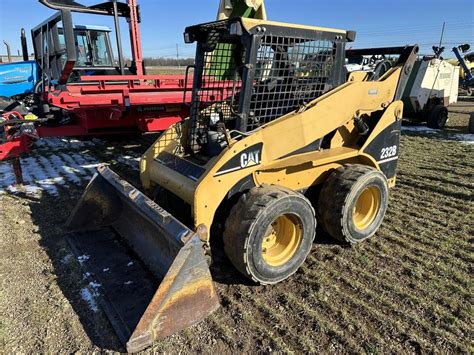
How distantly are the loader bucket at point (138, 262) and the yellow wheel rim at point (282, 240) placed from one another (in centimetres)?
71

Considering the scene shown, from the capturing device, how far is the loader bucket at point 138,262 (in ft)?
8.11

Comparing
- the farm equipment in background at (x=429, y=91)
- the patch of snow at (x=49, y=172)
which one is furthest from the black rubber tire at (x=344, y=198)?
the farm equipment in background at (x=429, y=91)

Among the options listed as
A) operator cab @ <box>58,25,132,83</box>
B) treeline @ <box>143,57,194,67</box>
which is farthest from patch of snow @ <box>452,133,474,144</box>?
treeline @ <box>143,57,194,67</box>

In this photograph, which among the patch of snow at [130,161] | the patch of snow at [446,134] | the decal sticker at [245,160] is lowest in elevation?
the patch of snow at [130,161]

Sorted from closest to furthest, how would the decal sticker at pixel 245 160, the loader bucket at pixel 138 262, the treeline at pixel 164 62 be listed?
the loader bucket at pixel 138 262
the decal sticker at pixel 245 160
the treeline at pixel 164 62

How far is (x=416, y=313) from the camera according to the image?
110 inches

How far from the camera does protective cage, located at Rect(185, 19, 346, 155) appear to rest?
10.3ft

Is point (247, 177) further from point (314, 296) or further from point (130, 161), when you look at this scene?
point (130, 161)

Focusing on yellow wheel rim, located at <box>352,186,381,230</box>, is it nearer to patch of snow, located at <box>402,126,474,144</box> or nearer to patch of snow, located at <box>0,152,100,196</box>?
patch of snow, located at <box>0,152,100,196</box>

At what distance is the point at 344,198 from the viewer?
3504 mm

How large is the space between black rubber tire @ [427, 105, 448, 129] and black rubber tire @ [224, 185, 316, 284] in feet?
28.7

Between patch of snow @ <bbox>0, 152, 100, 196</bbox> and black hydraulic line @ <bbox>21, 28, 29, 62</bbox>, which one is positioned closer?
patch of snow @ <bbox>0, 152, 100, 196</bbox>

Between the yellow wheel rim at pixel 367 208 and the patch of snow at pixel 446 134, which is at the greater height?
the yellow wheel rim at pixel 367 208

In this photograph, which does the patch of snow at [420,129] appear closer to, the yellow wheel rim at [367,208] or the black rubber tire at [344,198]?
the yellow wheel rim at [367,208]
